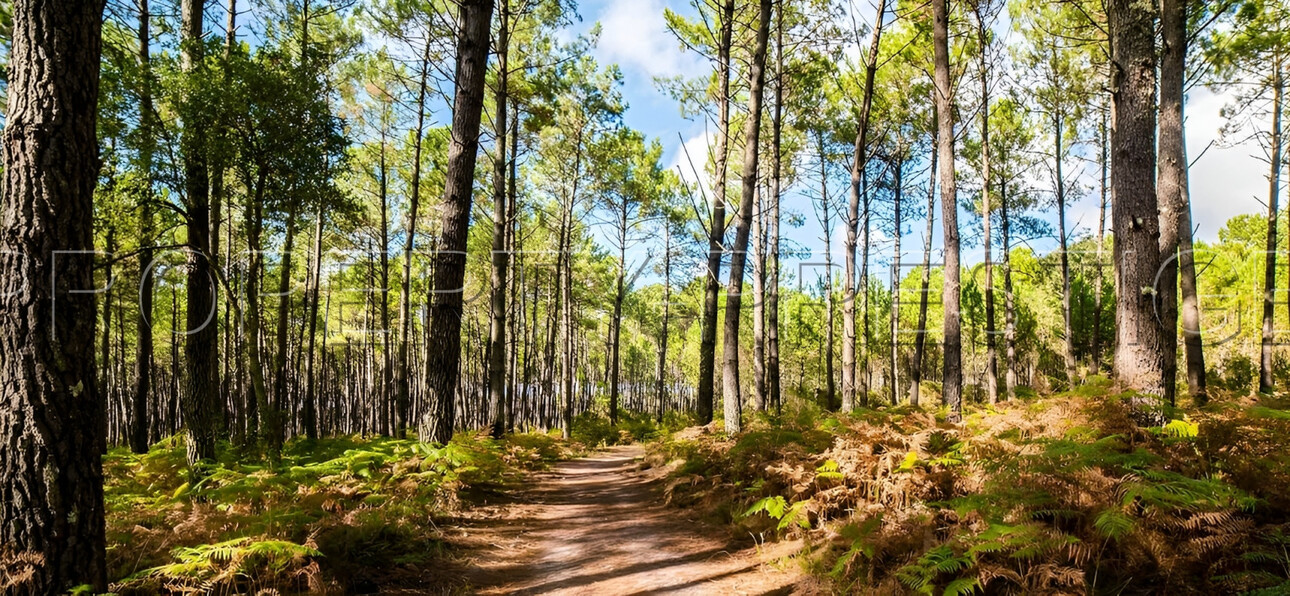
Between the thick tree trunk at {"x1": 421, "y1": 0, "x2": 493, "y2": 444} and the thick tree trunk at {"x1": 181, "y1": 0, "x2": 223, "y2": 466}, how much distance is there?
293 cm

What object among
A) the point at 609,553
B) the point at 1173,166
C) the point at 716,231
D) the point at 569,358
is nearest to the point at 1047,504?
the point at 609,553

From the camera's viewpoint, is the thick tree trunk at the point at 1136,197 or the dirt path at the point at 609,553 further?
the thick tree trunk at the point at 1136,197

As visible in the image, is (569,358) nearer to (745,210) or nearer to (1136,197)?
(745,210)

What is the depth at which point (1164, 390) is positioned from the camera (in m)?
5.42

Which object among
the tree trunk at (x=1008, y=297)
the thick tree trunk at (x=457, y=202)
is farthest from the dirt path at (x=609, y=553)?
the tree trunk at (x=1008, y=297)

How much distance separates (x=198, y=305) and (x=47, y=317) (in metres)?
5.11

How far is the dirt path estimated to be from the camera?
4.26m

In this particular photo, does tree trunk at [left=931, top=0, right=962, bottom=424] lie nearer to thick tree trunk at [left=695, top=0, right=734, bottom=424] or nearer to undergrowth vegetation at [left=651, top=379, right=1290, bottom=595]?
undergrowth vegetation at [left=651, top=379, right=1290, bottom=595]

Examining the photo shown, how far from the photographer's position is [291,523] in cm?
428

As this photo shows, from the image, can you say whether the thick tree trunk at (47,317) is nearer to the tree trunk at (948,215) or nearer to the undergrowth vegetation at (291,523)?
the undergrowth vegetation at (291,523)

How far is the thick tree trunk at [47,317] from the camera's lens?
306 centimetres

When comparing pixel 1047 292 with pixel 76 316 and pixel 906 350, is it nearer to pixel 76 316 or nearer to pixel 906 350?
pixel 906 350

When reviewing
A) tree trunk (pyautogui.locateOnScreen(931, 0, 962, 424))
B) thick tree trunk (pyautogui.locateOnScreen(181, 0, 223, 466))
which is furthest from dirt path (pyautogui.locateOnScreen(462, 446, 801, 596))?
tree trunk (pyautogui.locateOnScreen(931, 0, 962, 424))

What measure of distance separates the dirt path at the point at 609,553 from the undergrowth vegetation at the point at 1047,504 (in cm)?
37
